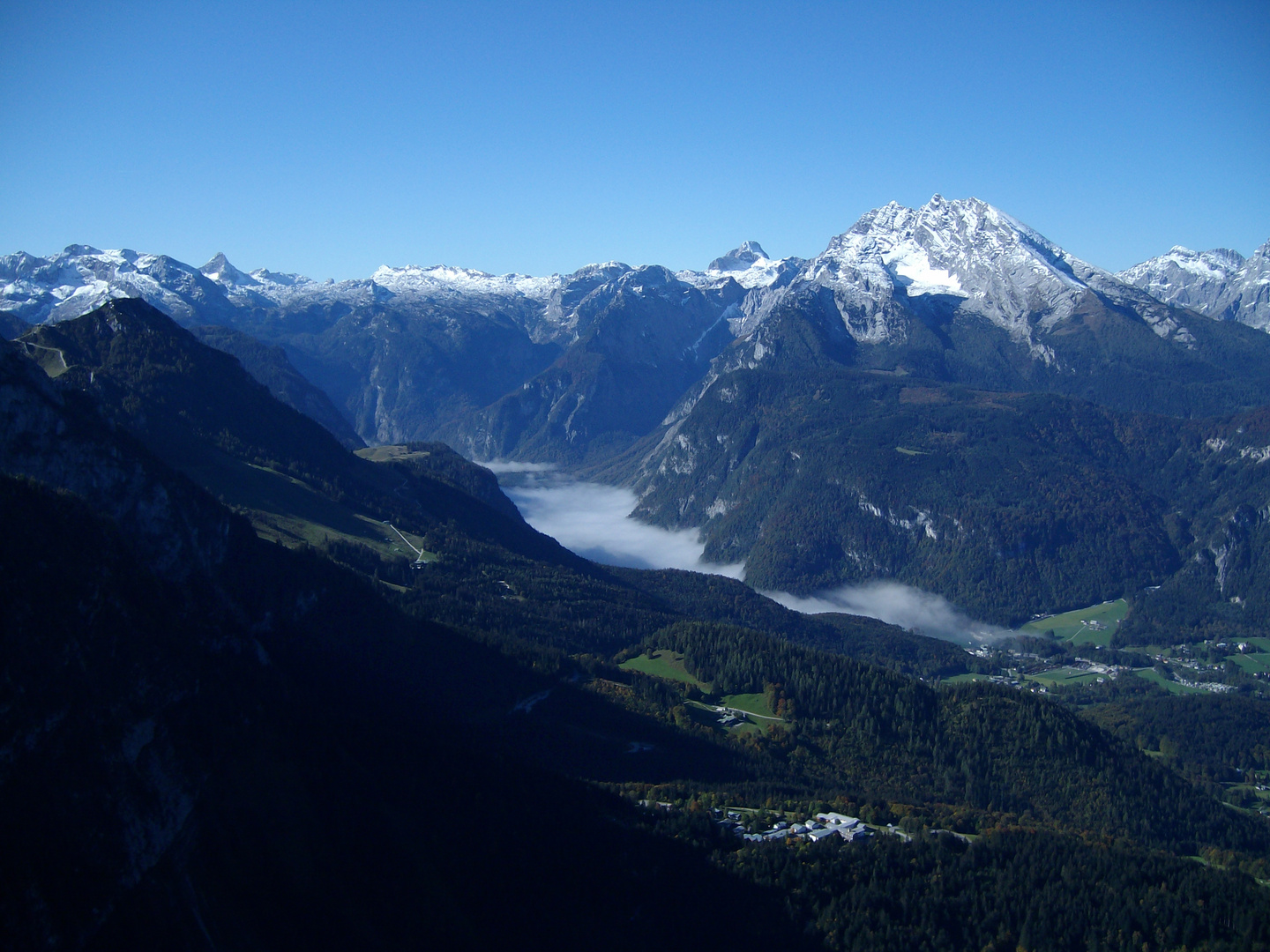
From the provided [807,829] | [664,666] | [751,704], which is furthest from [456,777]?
[664,666]

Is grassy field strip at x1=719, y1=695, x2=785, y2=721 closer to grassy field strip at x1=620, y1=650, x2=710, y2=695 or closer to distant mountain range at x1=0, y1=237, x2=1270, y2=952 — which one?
distant mountain range at x1=0, y1=237, x2=1270, y2=952

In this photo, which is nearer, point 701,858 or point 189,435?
point 701,858

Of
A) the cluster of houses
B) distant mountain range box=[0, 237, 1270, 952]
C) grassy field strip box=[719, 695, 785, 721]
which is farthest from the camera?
grassy field strip box=[719, 695, 785, 721]

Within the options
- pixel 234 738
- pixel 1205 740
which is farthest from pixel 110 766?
pixel 1205 740

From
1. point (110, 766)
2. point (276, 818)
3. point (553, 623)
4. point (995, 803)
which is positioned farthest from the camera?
point (553, 623)

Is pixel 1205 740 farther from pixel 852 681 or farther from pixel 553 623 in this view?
pixel 553 623

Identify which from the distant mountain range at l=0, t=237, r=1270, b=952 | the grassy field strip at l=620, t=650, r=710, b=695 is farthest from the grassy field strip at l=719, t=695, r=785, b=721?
the grassy field strip at l=620, t=650, r=710, b=695

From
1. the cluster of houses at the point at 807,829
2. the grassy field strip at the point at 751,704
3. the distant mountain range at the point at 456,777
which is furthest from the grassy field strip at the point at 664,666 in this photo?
the cluster of houses at the point at 807,829

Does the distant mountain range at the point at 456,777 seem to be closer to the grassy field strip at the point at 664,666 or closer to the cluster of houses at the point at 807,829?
the cluster of houses at the point at 807,829
